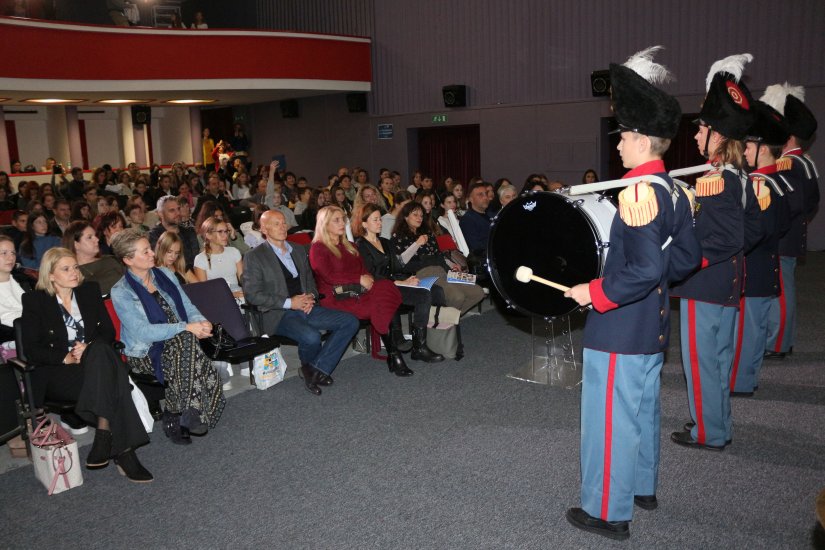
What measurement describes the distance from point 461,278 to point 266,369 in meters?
2.00

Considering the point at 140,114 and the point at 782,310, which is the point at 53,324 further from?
the point at 140,114

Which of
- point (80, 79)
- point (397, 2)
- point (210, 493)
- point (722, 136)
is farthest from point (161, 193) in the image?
point (722, 136)

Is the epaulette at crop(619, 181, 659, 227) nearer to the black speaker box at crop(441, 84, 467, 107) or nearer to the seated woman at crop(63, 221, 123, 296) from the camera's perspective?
the seated woman at crop(63, 221, 123, 296)

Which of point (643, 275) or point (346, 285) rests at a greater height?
point (643, 275)

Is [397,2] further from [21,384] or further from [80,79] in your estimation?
[21,384]

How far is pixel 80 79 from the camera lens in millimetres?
12188

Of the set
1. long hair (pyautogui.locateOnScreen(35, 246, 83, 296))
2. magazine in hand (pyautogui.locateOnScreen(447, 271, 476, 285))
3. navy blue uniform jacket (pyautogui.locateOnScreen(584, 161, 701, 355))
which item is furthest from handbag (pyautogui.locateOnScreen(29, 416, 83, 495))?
magazine in hand (pyautogui.locateOnScreen(447, 271, 476, 285))

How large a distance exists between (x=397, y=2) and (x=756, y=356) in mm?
11966

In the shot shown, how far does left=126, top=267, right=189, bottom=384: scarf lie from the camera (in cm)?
443

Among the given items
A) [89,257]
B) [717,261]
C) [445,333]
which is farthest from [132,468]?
[717,261]

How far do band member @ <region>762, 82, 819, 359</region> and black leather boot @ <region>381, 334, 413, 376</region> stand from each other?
2.81 meters

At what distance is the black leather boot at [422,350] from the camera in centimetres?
576

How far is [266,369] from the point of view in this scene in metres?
5.25

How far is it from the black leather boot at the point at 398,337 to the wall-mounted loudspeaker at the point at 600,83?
748 centimetres
